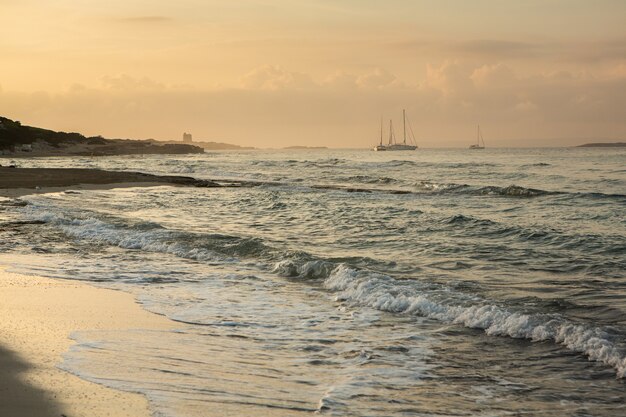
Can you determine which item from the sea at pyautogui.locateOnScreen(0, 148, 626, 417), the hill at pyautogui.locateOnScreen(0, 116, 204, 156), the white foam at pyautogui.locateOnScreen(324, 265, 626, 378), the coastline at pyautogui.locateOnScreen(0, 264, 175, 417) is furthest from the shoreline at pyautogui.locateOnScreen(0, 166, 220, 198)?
the hill at pyautogui.locateOnScreen(0, 116, 204, 156)

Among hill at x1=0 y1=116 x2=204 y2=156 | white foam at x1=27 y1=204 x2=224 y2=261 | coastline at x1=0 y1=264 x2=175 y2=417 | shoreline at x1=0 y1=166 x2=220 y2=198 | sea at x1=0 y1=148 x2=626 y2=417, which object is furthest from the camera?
hill at x1=0 y1=116 x2=204 y2=156

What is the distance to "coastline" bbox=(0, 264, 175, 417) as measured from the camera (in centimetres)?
654

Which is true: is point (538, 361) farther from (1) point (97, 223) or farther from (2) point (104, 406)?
(1) point (97, 223)

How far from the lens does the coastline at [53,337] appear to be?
654 cm

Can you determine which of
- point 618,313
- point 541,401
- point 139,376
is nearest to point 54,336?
point 139,376

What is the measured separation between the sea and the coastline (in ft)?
0.89

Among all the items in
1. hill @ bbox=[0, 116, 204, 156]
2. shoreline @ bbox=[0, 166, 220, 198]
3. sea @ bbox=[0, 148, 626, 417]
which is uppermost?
→ hill @ bbox=[0, 116, 204, 156]

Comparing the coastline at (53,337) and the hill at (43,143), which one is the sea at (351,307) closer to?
the coastline at (53,337)

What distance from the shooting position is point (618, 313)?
35.5ft

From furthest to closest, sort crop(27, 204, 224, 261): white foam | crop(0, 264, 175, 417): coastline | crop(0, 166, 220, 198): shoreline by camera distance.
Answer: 1. crop(0, 166, 220, 198): shoreline
2. crop(27, 204, 224, 261): white foam
3. crop(0, 264, 175, 417): coastline

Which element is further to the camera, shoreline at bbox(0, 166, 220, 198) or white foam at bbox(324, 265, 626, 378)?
shoreline at bbox(0, 166, 220, 198)

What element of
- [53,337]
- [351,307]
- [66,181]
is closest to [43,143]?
[66,181]

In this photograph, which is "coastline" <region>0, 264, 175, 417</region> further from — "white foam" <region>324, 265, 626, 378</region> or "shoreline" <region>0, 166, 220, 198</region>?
"shoreline" <region>0, 166, 220, 198</region>

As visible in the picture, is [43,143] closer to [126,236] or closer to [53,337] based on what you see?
[126,236]
